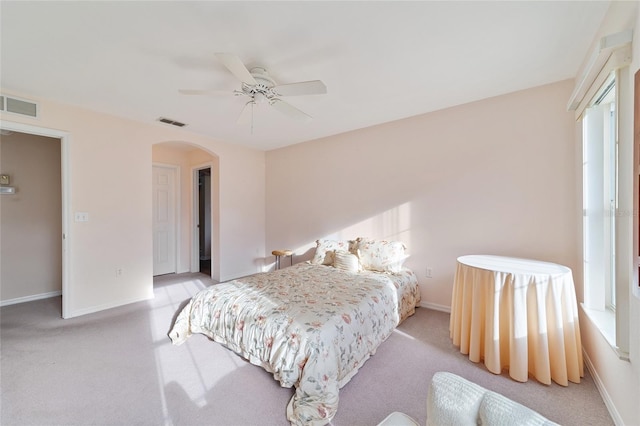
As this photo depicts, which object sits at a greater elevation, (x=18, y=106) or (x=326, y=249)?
(x=18, y=106)

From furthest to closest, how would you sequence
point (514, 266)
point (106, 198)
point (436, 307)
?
point (106, 198) < point (436, 307) < point (514, 266)

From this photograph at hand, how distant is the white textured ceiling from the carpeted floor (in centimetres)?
249

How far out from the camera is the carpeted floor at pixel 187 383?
158 centimetres

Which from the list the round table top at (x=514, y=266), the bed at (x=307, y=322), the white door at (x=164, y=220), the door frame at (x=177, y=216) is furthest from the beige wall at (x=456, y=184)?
the white door at (x=164, y=220)

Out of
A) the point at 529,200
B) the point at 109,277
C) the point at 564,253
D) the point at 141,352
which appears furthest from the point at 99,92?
the point at 564,253

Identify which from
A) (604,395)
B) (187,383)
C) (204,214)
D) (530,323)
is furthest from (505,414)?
(204,214)

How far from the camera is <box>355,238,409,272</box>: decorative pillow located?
10.5 ft

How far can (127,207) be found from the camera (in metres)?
3.50

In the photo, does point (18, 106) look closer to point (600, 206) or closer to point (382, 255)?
point (382, 255)

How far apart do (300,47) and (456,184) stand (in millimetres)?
2278

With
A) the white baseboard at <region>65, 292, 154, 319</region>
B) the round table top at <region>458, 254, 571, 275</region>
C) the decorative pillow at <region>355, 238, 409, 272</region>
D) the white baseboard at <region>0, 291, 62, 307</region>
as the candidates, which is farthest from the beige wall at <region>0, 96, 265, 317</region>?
the round table top at <region>458, 254, 571, 275</region>

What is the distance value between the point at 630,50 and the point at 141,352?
3.95m

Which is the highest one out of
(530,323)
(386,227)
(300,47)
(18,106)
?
(300,47)

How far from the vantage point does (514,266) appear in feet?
6.89
